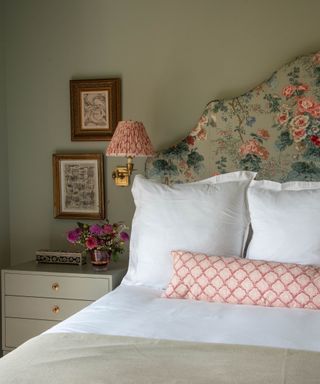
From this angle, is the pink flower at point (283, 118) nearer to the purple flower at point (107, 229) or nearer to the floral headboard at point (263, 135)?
the floral headboard at point (263, 135)

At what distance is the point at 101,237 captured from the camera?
2756 mm

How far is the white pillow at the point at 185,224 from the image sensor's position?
235cm

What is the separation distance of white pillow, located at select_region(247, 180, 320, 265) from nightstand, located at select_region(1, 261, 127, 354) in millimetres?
786

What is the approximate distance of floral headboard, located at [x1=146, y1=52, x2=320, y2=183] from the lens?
2627mm

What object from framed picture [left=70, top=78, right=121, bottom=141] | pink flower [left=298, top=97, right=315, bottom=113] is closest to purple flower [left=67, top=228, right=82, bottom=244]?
framed picture [left=70, top=78, right=121, bottom=141]

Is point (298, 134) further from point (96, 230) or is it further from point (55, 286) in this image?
point (55, 286)

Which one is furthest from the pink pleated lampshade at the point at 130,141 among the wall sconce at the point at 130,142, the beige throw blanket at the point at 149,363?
the beige throw blanket at the point at 149,363

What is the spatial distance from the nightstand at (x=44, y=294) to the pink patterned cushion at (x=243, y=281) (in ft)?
1.83

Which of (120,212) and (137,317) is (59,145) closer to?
(120,212)

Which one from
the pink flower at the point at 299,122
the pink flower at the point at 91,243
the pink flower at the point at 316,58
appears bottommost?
the pink flower at the point at 91,243

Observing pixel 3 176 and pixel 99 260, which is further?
pixel 3 176

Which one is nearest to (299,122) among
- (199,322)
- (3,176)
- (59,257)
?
(199,322)

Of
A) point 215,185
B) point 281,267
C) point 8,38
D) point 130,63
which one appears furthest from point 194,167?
point 8,38

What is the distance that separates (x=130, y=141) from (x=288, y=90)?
0.84m
